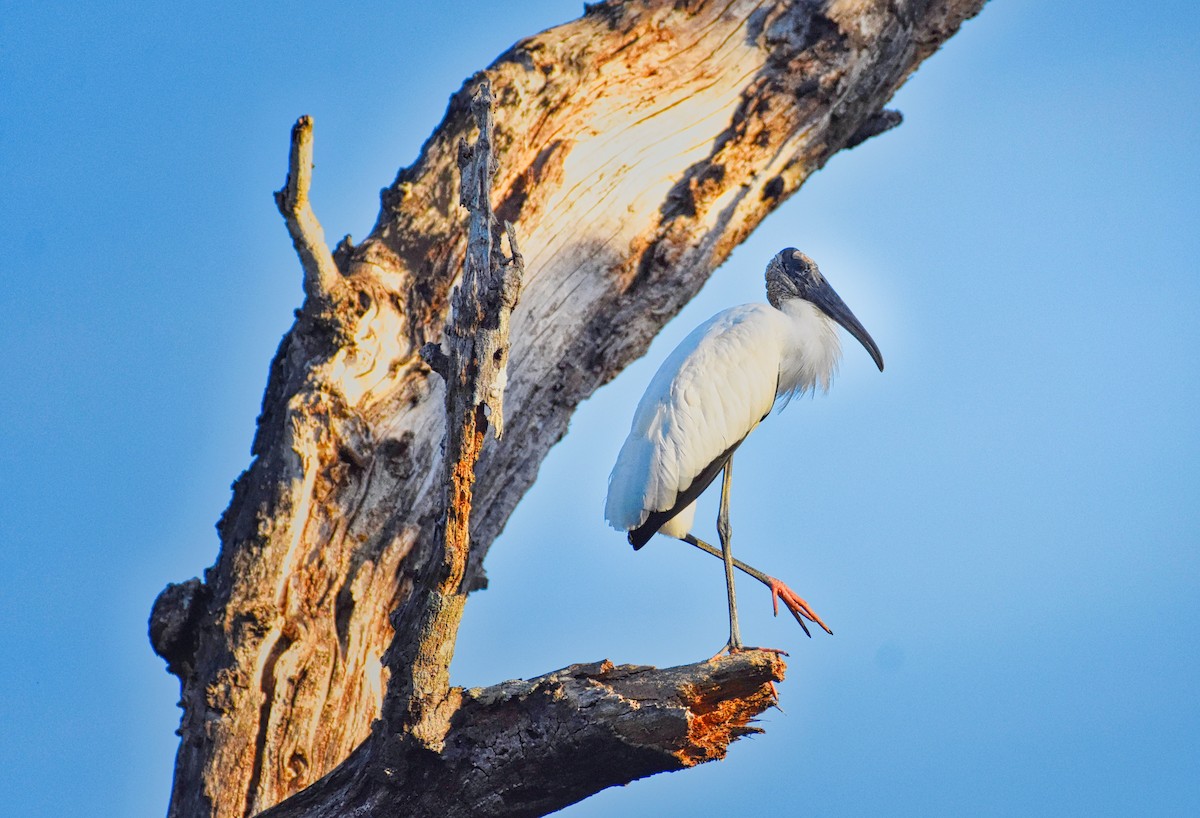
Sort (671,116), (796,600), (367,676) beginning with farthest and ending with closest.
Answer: (671,116), (796,600), (367,676)

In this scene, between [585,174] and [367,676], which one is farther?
[585,174]

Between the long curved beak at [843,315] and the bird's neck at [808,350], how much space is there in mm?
43

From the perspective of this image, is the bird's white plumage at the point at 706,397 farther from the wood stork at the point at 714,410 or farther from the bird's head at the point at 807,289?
the bird's head at the point at 807,289

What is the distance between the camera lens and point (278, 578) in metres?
4.39

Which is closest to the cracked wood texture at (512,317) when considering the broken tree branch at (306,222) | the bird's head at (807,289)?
the broken tree branch at (306,222)

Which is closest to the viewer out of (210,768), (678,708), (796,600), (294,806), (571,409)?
(678,708)

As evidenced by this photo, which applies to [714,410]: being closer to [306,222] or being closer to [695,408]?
[695,408]

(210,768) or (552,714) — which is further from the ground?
(210,768)

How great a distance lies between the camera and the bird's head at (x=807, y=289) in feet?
18.2

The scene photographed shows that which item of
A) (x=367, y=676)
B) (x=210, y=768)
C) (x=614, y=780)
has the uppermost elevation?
(x=367, y=676)

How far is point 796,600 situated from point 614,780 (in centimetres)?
177

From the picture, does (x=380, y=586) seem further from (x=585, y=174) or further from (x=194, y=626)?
(x=585, y=174)

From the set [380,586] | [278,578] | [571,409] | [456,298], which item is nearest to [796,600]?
[571,409]

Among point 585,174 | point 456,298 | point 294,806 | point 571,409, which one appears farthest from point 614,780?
point 585,174
